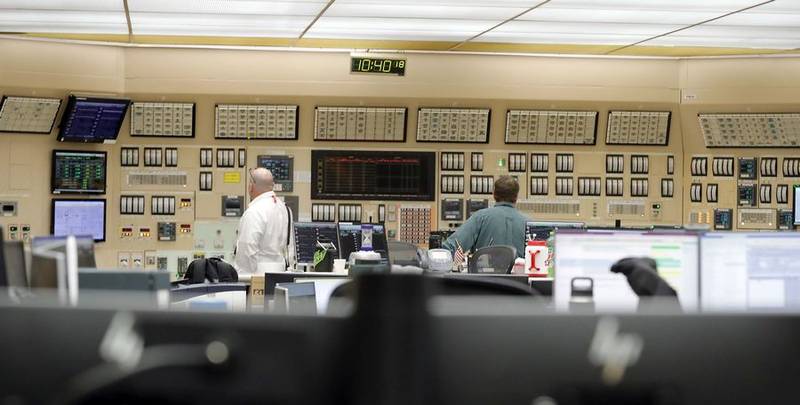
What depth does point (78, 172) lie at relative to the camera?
9555mm

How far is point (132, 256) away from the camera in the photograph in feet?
32.4

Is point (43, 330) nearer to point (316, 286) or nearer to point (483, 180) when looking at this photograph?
point (316, 286)

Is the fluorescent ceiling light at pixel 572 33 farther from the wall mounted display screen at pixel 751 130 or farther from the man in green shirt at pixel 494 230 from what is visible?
the wall mounted display screen at pixel 751 130

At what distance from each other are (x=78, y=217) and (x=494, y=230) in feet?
13.6

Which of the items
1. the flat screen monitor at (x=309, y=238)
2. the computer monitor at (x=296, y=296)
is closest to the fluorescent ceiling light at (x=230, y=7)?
the flat screen monitor at (x=309, y=238)

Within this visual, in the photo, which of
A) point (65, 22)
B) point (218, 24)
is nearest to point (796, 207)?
point (218, 24)

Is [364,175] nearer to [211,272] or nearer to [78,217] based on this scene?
[78,217]

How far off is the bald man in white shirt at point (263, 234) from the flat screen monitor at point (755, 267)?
14.3ft

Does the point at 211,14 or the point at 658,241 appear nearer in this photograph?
the point at 658,241

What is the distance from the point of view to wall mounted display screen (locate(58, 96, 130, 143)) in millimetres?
9289

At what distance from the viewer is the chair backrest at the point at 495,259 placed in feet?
20.7

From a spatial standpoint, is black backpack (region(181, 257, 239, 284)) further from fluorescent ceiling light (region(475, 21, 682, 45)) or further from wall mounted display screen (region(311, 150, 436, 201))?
fluorescent ceiling light (region(475, 21, 682, 45))

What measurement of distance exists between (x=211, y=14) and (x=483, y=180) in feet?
11.3

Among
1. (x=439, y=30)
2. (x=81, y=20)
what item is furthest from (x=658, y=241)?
(x=81, y=20)
